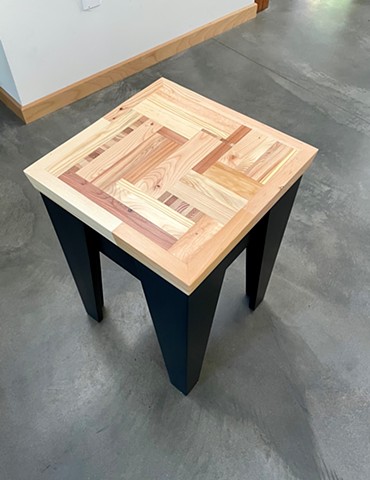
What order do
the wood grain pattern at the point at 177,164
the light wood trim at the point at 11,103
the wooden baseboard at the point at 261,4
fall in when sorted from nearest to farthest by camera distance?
1. the wood grain pattern at the point at 177,164
2. the light wood trim at the point at 11,103
3. the wooden baseboard at the point at 261,4

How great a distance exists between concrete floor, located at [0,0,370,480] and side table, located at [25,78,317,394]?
172 mm

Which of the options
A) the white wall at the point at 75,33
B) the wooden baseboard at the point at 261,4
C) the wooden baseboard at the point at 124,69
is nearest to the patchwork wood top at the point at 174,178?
the white wall at the point at 75,33

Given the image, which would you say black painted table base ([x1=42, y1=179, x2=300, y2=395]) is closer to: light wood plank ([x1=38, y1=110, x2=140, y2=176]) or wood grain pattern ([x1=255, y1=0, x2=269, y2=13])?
light wood plank ([x1=38, y1=110, x2=140, y2=176])

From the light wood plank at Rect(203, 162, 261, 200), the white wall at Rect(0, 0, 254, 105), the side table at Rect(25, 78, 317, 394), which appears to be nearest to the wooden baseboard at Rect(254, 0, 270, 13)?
the white wall at Rect(0, 0, 254, 105)

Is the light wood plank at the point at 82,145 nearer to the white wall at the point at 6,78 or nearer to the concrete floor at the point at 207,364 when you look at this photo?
the concrete floor at the point at 207,364

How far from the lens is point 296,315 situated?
1.34m

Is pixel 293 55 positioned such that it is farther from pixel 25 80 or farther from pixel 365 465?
pixel 365 465

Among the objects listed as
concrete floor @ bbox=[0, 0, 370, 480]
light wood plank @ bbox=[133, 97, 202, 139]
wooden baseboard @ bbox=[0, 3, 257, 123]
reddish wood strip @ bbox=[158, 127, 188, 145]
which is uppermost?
light wood plank @ bbox=[133, 97, 202, 139]

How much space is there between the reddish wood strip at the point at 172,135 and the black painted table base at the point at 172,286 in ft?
0.82

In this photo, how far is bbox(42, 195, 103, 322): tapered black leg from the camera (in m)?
0.96

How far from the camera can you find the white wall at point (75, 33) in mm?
1674

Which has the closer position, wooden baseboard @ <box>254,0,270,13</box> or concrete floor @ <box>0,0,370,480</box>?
concrete floor @ <box>0,0,370,480</box>

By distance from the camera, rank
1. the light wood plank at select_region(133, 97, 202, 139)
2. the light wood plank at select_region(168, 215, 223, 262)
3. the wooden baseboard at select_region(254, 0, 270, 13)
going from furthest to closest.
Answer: the wooden baseboard at select_region(254, 0, 270, 13)
the light wood plank at select_region(133, 97, 202, 139)
the light wood plank at select_region(168, 215, 223, 262)

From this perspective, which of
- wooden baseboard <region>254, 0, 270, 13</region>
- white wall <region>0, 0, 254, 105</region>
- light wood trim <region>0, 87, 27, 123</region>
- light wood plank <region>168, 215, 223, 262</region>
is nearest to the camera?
light wood plank <region>168, 215, 223, 262</region>
